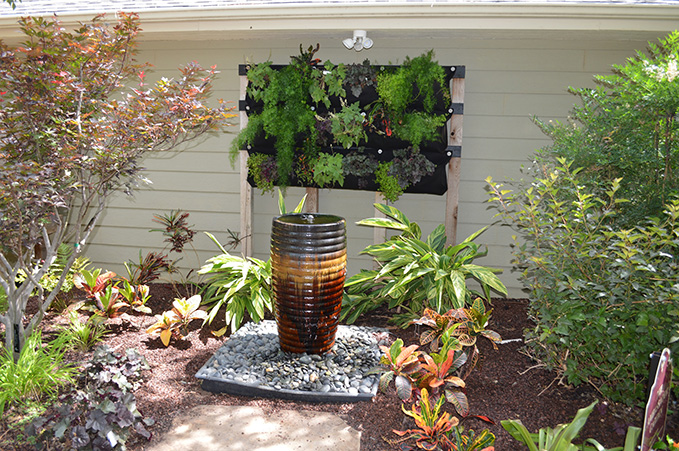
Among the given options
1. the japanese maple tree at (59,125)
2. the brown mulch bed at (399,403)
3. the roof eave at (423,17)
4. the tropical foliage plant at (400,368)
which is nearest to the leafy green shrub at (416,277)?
the brown mulch bed at (399,403)

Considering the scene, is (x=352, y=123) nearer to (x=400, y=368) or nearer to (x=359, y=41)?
(x=359, y=41)

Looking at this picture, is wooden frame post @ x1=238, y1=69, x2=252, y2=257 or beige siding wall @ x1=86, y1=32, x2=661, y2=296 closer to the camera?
beige siding wall @ x1=86, y1=32, x2=661, y2=296

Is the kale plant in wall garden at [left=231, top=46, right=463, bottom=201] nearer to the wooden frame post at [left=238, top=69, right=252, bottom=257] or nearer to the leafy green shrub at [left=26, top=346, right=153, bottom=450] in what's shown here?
the wooden frame post at [left=238, top=69, right=252, bottom=257]

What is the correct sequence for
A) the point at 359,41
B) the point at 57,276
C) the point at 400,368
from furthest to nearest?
1. the point at 57,276
2. the point at 359,41
3. the point at 400,368

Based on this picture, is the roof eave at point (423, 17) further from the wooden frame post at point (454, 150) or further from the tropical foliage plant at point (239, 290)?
the tropical foliage plant at point (239, 290)

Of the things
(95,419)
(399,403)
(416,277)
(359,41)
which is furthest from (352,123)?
(95,419)

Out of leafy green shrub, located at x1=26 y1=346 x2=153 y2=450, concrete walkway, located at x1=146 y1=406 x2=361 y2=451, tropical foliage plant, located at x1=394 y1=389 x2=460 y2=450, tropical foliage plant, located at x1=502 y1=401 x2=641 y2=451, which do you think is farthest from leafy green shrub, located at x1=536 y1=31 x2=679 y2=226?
leafy green shrub, located at x1=26 y1=346 x2=153 y2=450

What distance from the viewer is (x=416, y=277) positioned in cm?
375

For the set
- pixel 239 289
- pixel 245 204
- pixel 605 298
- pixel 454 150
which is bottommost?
pixel 239 289

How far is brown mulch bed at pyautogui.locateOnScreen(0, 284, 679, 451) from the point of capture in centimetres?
257

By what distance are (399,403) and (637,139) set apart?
215 cm

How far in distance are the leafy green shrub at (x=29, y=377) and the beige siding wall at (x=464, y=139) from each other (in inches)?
87.7

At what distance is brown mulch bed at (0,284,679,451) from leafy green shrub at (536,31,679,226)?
1135 mm

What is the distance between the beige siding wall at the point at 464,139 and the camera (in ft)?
14.6
